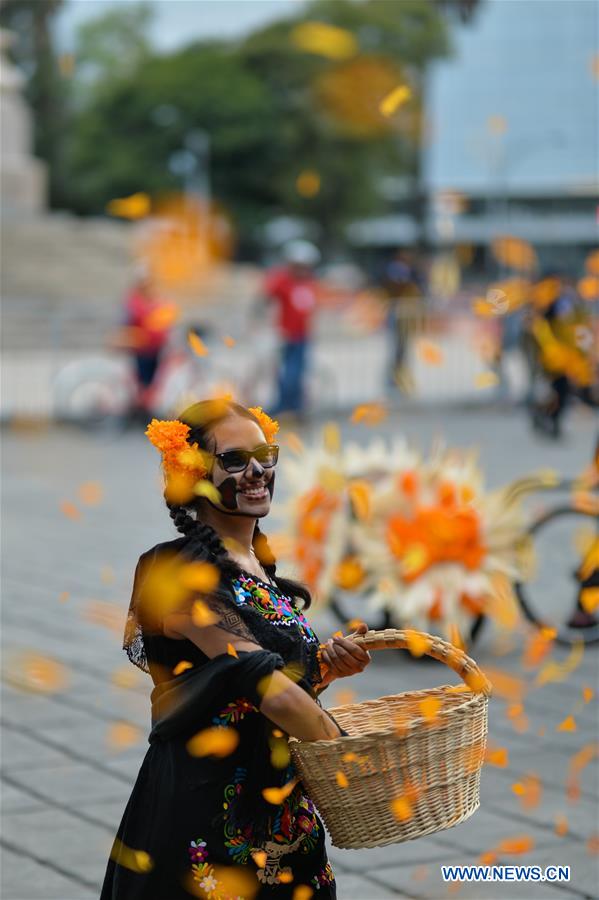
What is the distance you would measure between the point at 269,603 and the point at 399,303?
19.5 meters

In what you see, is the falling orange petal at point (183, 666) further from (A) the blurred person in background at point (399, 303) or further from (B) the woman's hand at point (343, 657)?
(A) the blurred person in background at point (399, 303)

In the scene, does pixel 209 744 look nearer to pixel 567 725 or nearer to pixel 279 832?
pixel 279 832

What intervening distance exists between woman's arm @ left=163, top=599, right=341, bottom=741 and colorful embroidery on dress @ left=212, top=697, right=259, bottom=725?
12 centimetres

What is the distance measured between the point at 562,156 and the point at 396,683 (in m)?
87.9

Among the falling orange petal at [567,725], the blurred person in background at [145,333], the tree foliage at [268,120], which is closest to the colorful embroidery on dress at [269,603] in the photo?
the falling orange petal at [567,725]

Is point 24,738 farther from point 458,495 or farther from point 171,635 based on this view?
point 171,635

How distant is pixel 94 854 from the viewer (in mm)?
4828

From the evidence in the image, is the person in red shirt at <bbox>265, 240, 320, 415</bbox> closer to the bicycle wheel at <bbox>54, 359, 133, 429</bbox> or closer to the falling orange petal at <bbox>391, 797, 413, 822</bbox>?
the bicycle wheel at <bbox>54, 359, 133, 429</bbox>

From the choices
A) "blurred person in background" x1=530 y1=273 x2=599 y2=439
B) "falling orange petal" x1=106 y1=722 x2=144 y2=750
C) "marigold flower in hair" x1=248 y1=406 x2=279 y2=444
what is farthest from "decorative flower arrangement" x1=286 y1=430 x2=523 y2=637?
"blurred person in background" x1=530 y1=273 x2=599 y2=439

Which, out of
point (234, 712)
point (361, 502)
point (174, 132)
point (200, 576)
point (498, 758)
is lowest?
point (498, 758)

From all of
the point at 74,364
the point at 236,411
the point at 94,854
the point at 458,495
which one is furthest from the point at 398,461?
the point at 74,364

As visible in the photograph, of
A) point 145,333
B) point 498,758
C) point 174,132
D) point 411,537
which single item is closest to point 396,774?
point 498,758

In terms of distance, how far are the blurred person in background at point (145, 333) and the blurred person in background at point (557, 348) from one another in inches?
158

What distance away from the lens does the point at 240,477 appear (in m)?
3.13
